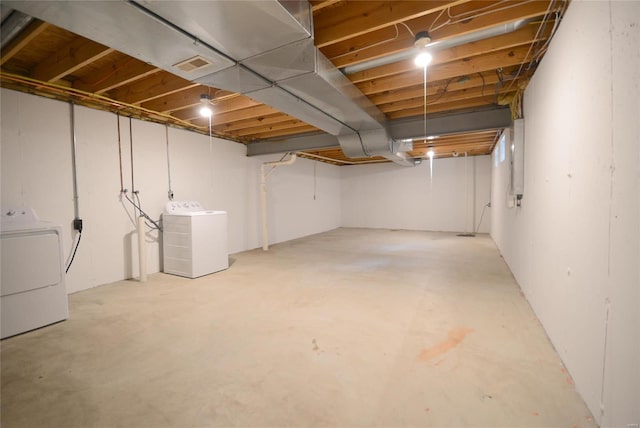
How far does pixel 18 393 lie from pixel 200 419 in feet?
3.67

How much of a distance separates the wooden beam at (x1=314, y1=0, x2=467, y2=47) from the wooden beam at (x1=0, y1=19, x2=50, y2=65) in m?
1.92

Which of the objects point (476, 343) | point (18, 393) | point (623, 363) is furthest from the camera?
point (476, 343)

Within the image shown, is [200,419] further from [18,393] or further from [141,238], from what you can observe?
[141,238]

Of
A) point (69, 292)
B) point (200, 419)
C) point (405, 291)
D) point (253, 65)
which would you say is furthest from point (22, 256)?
point (405, 291)

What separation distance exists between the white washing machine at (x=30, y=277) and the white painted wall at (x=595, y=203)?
12.1ft

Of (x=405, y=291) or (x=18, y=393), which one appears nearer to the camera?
(x=18, y=393)

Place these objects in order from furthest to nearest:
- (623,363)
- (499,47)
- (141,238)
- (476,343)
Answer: (141,238) < (499,47) < (476,343) < (623,363)

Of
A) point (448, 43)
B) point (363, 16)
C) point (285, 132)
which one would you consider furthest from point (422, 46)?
point (285, 132)

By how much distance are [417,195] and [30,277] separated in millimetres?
8013

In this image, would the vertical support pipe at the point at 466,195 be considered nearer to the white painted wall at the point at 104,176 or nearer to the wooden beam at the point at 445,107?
the wooden beam at the point at 445,107

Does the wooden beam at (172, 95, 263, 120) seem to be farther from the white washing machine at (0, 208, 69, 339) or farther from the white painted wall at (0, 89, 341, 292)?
the white washing machine at (0, 208, 69, 339)

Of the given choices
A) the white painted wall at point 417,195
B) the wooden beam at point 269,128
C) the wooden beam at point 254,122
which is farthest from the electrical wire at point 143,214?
the white painted wall at point 417,195

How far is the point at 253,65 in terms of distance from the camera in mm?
1943

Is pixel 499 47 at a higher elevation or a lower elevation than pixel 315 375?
higher
